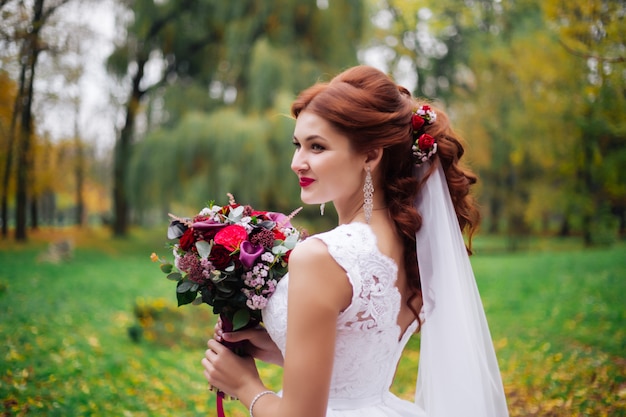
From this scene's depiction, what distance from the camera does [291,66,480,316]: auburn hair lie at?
164cm

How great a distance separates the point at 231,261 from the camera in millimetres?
1688

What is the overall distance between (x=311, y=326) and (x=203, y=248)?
50 centimetres

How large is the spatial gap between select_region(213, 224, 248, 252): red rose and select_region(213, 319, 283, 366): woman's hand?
33cm

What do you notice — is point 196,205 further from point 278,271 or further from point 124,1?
point 278,271

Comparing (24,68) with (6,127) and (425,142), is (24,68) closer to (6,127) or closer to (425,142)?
(6,127)

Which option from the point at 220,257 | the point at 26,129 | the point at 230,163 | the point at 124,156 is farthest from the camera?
the point at 124,156

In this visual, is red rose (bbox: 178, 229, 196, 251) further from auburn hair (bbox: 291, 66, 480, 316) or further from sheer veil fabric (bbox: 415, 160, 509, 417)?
sheer veil fabric (bbox: 415, 160, 509, 417)

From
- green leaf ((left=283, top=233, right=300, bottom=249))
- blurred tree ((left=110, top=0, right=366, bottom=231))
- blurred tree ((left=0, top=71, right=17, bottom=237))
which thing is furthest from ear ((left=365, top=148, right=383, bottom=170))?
blurred tree ((left=110, top=0, right=366, bottom=231))

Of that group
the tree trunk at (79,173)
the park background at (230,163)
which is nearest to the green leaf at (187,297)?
the park background at (230,163)

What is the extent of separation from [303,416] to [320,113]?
93 cm

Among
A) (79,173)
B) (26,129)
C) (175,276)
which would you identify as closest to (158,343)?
(26,129)

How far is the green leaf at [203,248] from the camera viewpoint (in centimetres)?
169

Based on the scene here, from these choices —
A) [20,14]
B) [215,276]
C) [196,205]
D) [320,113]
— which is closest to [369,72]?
[320,113]

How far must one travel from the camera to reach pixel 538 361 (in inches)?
201
